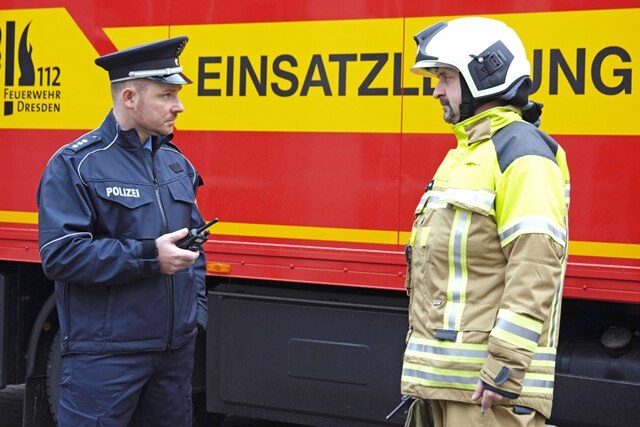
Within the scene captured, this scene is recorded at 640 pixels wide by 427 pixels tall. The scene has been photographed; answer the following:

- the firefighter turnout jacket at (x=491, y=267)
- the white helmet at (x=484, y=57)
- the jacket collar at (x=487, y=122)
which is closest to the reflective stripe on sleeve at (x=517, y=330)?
the firefighter turnout jacket at (x=491, y=267)

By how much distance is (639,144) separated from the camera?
411 centimetres

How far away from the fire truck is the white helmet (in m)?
1.28

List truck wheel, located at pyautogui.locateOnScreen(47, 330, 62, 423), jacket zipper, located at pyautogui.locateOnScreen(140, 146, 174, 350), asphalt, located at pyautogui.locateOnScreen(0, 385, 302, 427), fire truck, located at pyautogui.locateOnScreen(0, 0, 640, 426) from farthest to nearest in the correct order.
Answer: asphalt, located at pyautogui.locateOnScreen(0, 385, 302, 427), truck wheel, located at pyautogui.locateOnScreen(47, 330, 62, 423), fire truck, located at pyautogui.locateOnScreen(0, 0, 640, 426), jacket zipper, located at pyautogui.locateOnScreen(140, 146, 174, 350)

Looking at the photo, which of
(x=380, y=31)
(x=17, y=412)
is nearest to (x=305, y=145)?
(x=380, y=31)

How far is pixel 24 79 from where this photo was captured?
5.27 meters

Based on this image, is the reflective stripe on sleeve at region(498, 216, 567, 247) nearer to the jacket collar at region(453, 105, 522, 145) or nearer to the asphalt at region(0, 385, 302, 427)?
the jacket collar at region(453, 105, 522, 145)

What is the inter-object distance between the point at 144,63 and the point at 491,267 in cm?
136

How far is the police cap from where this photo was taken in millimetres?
3473

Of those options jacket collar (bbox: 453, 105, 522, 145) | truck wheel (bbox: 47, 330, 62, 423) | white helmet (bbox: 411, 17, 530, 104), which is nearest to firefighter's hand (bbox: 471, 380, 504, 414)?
jacket collar (bbox: 453, 105, 522, 145)

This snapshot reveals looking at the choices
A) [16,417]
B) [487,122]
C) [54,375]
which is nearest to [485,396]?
[487,122]

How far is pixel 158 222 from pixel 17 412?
3.69m

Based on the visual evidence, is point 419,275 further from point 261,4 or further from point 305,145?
point 261,4

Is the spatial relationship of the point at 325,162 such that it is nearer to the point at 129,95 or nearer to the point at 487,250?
the point at 129,95

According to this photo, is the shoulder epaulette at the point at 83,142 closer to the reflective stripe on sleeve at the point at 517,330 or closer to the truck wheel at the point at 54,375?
the reflective stripe on sleeve at the point at 517,330
